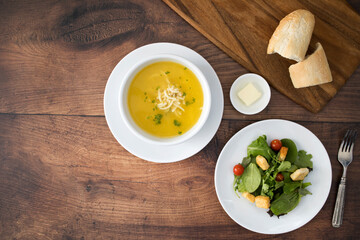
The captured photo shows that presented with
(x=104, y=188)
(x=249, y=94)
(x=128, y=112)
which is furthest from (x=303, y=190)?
(x=104, y=188)

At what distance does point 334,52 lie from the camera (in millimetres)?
1565

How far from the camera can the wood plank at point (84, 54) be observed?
1638 millimetres

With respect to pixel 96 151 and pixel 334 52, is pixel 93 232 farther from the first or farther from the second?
pixel 334 52

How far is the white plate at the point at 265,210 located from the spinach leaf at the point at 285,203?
0.07 m

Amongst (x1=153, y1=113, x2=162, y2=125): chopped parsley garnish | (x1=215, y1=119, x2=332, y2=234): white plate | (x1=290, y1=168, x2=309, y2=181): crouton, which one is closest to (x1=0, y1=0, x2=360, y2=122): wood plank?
(x1=215, y1=119, x2=332, y2=234): white plate

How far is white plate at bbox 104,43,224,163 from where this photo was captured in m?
1.50

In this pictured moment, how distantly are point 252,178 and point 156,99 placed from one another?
2.34ft

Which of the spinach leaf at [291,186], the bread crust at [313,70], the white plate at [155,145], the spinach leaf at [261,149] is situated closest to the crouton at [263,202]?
the spinach leaf at [291,186]

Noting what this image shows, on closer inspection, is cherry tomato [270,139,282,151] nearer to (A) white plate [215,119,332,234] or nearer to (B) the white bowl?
(A) white plate [215,119,332,234]

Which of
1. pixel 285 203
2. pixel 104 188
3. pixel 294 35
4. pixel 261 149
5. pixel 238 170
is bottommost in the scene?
pixel 104 188

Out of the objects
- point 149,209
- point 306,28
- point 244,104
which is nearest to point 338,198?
point 244,104

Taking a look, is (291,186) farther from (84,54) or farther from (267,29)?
(84,54)

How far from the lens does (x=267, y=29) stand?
61.7 inches

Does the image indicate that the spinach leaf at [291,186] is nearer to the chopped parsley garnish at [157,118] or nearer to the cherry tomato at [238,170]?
the cherry tomato at [238,170]
